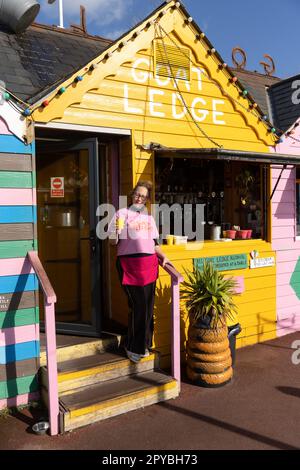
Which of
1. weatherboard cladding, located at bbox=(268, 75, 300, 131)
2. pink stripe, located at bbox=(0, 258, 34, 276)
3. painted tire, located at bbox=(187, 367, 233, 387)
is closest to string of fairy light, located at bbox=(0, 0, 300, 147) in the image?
weatherboard cladding, located at bbox=(268, 75, 300, 131)

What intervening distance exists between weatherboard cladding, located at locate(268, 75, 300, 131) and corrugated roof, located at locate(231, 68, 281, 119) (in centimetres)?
16

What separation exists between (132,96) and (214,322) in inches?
114

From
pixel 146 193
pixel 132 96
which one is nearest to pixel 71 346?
pixel 146 193

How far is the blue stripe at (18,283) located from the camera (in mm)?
4109

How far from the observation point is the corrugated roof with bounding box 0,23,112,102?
14.8 ft

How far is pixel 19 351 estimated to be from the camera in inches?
165

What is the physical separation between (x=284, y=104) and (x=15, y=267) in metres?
6.01

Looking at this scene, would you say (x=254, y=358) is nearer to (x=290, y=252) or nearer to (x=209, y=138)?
(x=290, y=252)

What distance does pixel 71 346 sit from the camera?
4.54 m

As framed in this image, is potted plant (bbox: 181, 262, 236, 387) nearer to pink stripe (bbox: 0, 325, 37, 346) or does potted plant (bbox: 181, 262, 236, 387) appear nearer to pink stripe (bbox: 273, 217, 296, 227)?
pink stripe (bbox: 0, 325, 37, 346)

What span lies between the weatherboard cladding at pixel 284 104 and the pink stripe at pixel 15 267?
498cm

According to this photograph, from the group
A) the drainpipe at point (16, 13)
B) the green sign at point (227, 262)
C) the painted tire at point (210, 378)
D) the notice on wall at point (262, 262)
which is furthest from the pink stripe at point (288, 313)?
the drainpipe at point (16, 13)

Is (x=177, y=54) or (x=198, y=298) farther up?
(x=177, y=54)

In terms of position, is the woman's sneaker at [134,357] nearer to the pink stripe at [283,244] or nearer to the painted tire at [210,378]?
the painted tire at [210,378]
